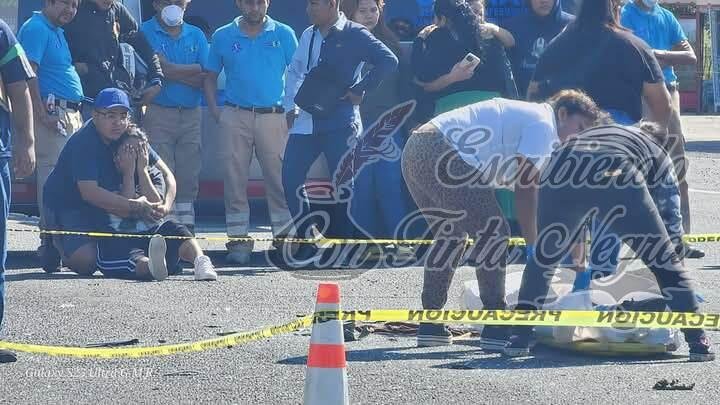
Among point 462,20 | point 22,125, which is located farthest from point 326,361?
point 462,20

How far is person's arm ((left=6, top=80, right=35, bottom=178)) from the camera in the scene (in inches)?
308

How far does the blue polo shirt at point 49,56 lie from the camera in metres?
11.0

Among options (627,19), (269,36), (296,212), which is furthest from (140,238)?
(627,19)

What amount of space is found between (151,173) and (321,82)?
134cm

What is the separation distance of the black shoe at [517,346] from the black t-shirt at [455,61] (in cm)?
411

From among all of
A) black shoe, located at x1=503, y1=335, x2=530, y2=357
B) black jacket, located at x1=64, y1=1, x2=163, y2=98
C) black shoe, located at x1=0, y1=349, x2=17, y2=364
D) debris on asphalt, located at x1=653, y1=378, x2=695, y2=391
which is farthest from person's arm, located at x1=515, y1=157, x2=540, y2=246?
black jacket, located at x1=64, y1=1, x2=163, y2=98

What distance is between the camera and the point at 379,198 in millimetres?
11625

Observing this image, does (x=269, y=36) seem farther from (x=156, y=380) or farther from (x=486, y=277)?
(x=156, y=380)

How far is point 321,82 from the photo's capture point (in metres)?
11.3

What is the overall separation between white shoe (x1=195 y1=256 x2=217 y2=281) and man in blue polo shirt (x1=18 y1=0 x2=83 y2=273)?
127 centimetres

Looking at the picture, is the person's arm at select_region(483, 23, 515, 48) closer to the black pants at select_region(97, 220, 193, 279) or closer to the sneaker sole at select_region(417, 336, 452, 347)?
the black pants at select_region(97, 220, 193, 279)

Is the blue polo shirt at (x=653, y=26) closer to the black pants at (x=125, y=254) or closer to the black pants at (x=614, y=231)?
the black pants at (x=125, y=254)

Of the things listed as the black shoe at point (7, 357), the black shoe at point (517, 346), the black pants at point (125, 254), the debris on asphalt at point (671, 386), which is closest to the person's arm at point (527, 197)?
the black shoe at point (517, 346)

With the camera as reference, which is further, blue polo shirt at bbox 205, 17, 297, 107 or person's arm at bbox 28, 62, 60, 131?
blue polo shirt at bbox 205, 17, 297, 107
